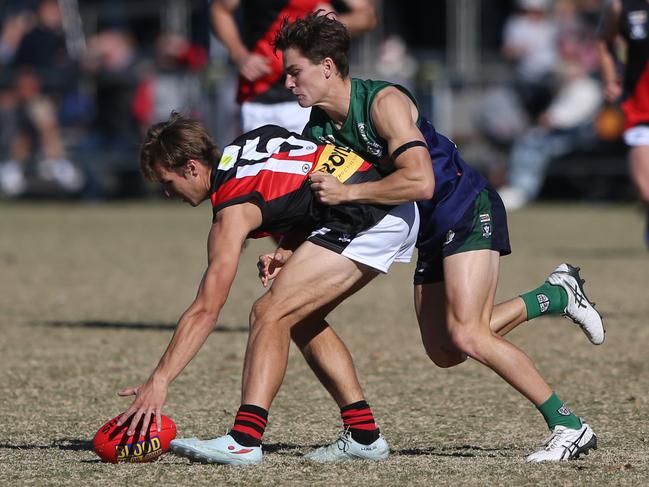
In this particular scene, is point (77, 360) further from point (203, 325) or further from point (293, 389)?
point (203, 325)

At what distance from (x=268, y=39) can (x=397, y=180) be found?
371 centimetres

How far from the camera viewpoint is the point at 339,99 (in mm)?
5332

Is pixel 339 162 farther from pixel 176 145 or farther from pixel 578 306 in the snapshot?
pixel 578 306

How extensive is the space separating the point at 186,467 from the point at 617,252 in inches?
356

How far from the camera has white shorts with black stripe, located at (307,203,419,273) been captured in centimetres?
519

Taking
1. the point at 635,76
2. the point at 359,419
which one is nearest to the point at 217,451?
the point at 359,419

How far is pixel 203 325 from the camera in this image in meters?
4.90

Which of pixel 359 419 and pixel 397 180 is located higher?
pixel 397 180

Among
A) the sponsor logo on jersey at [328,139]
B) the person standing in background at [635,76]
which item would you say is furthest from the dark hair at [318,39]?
the person standing in background at [635,76]

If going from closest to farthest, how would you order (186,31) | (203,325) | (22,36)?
1. (203,325)
2. (22,36)
3. (186,31)

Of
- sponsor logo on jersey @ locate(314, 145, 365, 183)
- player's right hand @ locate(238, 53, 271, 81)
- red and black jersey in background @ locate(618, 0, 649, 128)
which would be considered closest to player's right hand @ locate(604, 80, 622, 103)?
red and black jersey in background @ locate(618, 0, 649, 128)

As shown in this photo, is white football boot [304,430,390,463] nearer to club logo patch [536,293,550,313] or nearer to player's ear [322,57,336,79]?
club logo patch [536,293,550,313]

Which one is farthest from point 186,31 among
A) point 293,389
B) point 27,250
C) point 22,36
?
point 293,389

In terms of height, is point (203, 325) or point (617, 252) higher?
point (203, 325)
